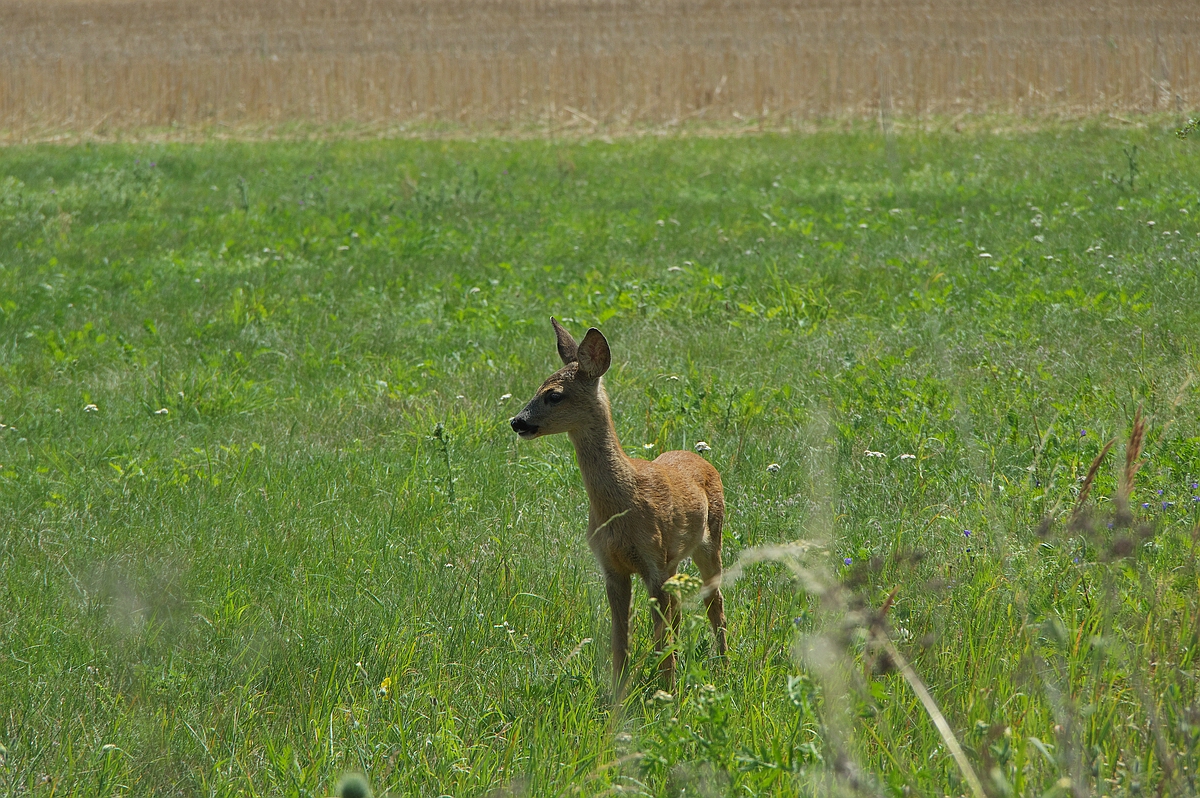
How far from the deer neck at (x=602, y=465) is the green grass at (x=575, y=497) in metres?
0.50

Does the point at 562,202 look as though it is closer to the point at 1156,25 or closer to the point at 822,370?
the point at 822,370

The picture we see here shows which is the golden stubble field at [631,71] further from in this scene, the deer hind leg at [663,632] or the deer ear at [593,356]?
the deer hind leg at [663,632]

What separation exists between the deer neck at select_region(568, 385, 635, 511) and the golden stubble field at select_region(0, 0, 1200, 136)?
20038 millimetres

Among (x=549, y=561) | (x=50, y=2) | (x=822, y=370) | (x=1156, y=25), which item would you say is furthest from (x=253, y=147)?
(x=50, y=2)

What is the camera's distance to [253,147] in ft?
64.8

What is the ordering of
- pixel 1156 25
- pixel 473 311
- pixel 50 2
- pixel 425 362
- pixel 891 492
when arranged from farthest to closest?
1. pixel 50 2
2. pixel 1156 25
3. pixel 473 311
4. pixel 425 362
5. pixel 891 492

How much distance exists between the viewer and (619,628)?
11.0 feet

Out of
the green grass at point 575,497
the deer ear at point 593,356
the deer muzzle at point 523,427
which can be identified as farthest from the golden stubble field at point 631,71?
the deer muzzle at point 523,427

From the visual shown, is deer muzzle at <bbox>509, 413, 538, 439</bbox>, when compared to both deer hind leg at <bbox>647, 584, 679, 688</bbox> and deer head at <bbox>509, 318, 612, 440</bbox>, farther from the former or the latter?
deer hind leg at <bbox>647, 584, 679, 688</bbox>

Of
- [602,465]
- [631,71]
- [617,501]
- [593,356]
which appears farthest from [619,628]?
[631,71]

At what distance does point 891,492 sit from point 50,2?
42962 mm

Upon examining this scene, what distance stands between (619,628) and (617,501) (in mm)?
382

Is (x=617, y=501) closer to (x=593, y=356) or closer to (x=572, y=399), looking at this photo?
(x=572, y=399)

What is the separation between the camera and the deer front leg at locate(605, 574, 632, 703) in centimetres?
329
